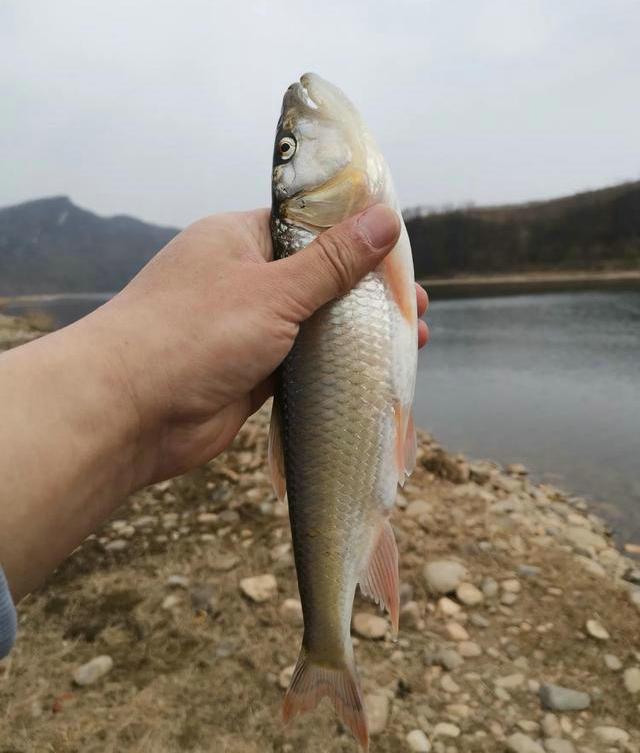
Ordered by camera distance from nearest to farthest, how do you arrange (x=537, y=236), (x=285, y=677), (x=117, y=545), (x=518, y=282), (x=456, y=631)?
1. (x=285, y=677)
2. (x=456, y=631)
3. (x=117, y=545)
4. (x=518, y=282)
5. (x=537, y=236)

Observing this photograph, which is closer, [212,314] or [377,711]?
[212,314]

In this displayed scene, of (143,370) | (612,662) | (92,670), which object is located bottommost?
(612,662)

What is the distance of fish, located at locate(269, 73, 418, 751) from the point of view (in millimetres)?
2510

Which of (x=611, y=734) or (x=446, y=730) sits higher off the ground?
(x=446, y=730)

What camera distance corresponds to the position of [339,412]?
2.51 metres

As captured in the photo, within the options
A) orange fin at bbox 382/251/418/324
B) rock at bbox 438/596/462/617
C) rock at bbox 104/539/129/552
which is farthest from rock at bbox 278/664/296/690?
orange fin at bbox 382/251/418/324

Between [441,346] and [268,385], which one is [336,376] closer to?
[268,385]

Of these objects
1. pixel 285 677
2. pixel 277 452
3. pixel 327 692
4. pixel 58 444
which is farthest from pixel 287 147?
pixel 285 677

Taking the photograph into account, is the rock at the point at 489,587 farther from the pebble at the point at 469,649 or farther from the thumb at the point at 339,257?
the thumb at the point at 339,257

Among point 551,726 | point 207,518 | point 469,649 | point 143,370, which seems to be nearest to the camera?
point 143,370

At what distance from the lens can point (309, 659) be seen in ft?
8.37

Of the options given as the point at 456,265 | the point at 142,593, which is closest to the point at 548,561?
the point at 142,593

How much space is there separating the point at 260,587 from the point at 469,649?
5.22ft

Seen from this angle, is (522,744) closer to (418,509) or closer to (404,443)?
(404,443)
